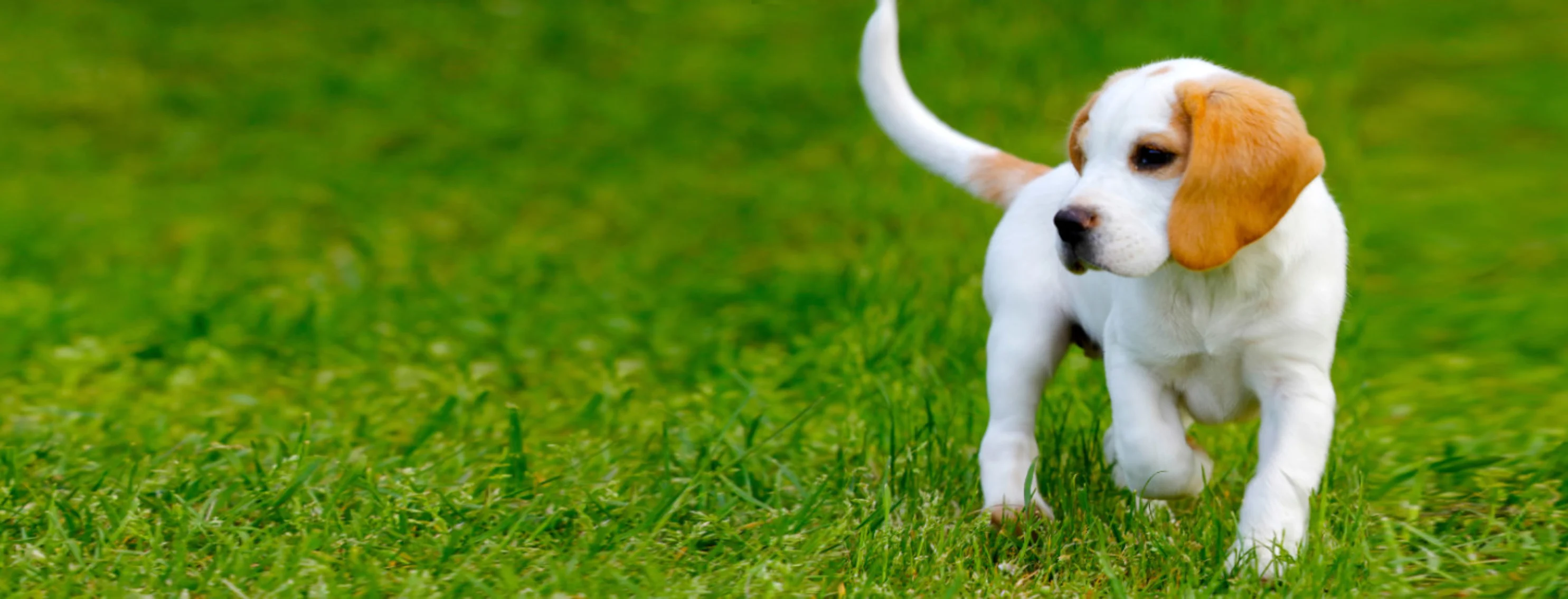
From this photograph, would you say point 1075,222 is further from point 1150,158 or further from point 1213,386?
point 1213,386

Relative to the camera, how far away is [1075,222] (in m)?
3.26

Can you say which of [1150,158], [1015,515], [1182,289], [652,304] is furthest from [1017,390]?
[652,304]

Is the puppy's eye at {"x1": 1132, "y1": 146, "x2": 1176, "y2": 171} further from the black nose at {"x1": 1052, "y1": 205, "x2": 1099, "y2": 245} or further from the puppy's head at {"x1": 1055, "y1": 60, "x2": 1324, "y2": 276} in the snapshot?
the black nose at {"x1": 1052, "y1": 205, "x2": 1099, "y2": 245}

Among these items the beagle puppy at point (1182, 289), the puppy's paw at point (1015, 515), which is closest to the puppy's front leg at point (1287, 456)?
the beagle puppy at point (1182, 289)

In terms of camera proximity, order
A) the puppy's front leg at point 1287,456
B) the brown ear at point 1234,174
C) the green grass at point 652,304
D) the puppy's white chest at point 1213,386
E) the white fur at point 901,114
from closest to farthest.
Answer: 1. the brown ear at point 1234,174
2. the puppy's front leg at point 1287,456
3. the puppy's white chest at point 1213,386
4. the green grass at point 652,304
5. the white fur at point 901,114

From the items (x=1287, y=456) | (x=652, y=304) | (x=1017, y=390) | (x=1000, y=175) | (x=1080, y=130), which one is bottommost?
(x=652, y=304)

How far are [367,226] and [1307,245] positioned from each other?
16.9 feet

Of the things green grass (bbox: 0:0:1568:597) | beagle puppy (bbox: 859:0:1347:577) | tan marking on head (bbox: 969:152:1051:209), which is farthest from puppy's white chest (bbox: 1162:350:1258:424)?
tan marking on head (bbox: 969:152:1051:209)

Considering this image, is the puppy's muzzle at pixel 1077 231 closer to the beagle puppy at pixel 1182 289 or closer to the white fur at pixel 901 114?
the beagle puppy at pixel 1182 289

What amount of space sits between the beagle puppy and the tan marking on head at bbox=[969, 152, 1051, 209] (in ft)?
0.69

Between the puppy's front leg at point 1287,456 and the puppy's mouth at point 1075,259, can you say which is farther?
the puppy's front leg at point 1287,456

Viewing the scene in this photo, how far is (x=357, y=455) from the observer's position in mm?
4480

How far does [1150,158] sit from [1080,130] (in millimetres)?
275

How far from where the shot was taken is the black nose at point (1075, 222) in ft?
10.7
